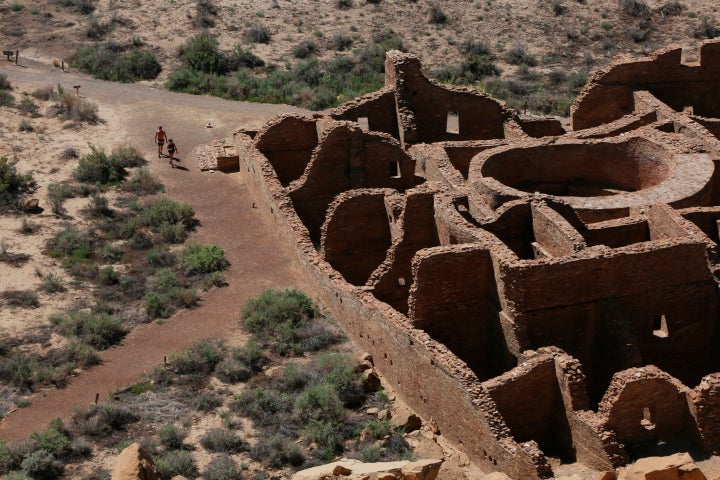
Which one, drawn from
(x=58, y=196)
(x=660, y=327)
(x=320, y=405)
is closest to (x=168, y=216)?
(x=58, y=196)

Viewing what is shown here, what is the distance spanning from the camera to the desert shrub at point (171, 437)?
989 inches

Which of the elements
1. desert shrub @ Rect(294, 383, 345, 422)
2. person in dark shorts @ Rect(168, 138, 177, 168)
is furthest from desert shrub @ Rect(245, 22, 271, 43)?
desert shrub @ Rect(294, 383, 345, 422)

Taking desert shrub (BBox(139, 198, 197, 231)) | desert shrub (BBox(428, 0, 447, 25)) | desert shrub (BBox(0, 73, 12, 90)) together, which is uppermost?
desert shrub (BBox(428, 0, 447, 25))

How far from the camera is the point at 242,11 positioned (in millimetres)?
58656

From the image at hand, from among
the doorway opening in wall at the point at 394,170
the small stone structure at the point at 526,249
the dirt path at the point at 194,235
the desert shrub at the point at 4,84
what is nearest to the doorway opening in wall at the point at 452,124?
the small stone structure at the point at 526,249

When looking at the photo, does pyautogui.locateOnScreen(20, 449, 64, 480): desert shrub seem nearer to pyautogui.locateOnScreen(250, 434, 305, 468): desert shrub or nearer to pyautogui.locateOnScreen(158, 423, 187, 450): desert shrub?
pyautogui.locateOnScreen(158, 423, 187, 450): desert shrub

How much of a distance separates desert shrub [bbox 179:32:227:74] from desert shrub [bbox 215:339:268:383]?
83.2 feet

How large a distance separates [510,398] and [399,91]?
1622cm

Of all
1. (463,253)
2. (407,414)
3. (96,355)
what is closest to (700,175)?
(463,253)

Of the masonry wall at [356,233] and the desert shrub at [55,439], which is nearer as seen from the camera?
the desert shrub at [55,439]

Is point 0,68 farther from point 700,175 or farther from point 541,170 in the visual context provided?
point 700,175

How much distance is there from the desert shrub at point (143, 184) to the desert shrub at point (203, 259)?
4.89 m

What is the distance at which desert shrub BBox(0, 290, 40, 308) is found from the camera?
31.6 metres

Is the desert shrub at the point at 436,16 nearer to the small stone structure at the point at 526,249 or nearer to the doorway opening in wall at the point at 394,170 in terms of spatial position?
the small stone structure at the point at 526,249
